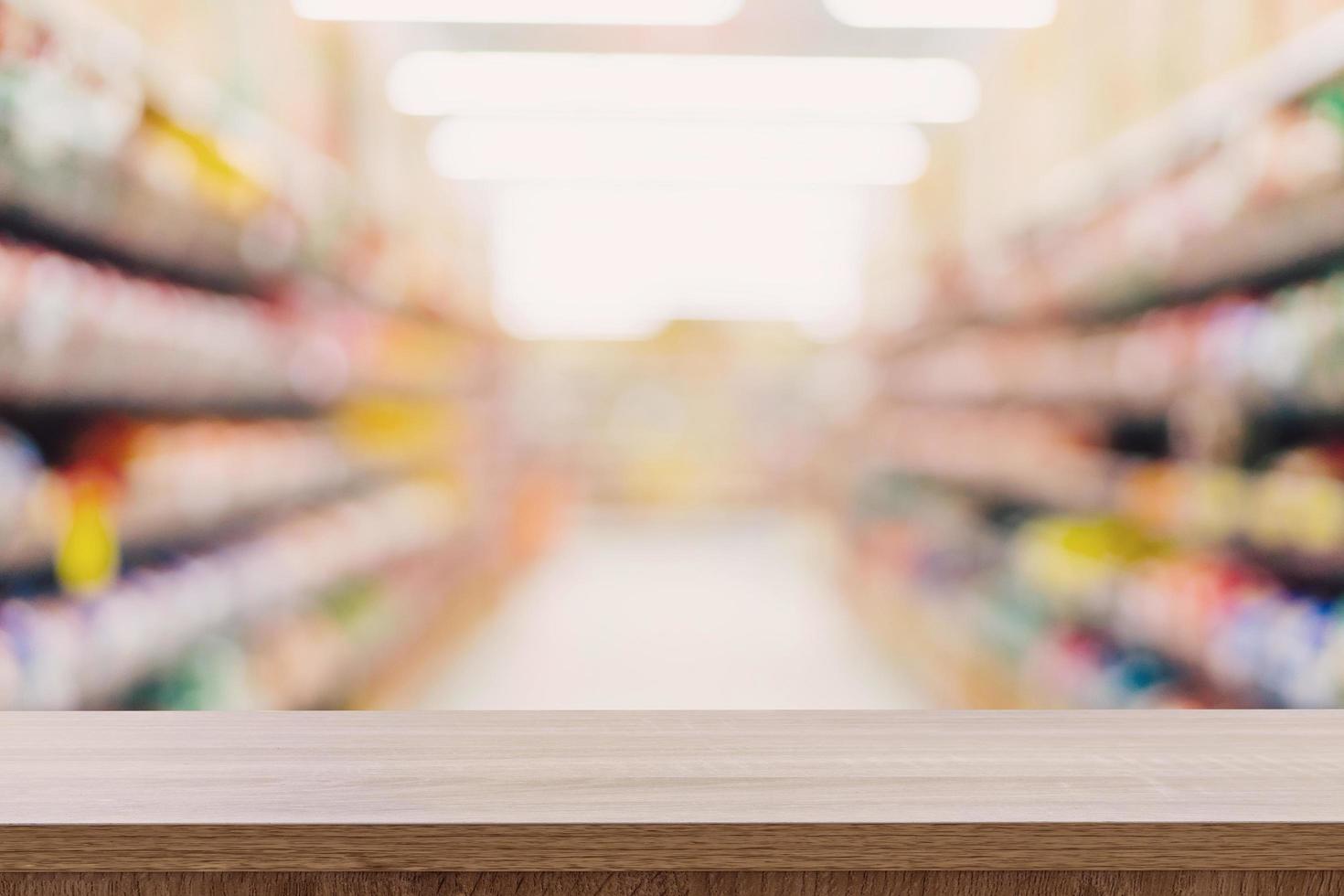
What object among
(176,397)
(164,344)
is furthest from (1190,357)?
(176,397)

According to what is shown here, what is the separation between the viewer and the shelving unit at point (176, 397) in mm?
2055

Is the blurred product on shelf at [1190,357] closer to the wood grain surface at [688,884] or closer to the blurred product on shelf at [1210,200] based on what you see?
the blurred product on shelf at [1210,200]

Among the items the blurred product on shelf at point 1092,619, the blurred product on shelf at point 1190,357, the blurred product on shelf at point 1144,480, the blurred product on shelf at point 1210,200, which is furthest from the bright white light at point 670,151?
the blurred product on shelf at point 1210,200

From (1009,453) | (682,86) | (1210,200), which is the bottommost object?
(1009,453)

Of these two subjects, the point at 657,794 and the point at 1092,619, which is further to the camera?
the point at 1092,619

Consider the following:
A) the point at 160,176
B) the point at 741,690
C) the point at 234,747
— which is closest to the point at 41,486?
the point at 160,176

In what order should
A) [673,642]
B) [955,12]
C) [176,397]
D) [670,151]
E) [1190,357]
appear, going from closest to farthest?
[1190,357] < [176,397] < [955,12] < [673,642] < [670,151]

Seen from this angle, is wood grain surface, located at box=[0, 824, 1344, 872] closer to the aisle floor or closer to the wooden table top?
the wooden table top

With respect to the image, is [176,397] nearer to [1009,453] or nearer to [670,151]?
[1009,453]

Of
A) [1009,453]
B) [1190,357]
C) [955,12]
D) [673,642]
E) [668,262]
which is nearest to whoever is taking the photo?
[1190,357]

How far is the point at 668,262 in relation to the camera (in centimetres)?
1227

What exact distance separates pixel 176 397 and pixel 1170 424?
9.77ft

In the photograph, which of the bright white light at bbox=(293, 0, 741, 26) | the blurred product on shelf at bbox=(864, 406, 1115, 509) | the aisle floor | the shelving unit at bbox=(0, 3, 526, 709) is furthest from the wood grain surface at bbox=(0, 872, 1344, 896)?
the bright white light at bbox=(293, 0, 741, 26)

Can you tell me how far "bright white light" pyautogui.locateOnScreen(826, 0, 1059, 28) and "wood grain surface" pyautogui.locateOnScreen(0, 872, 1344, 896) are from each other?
3.94m
